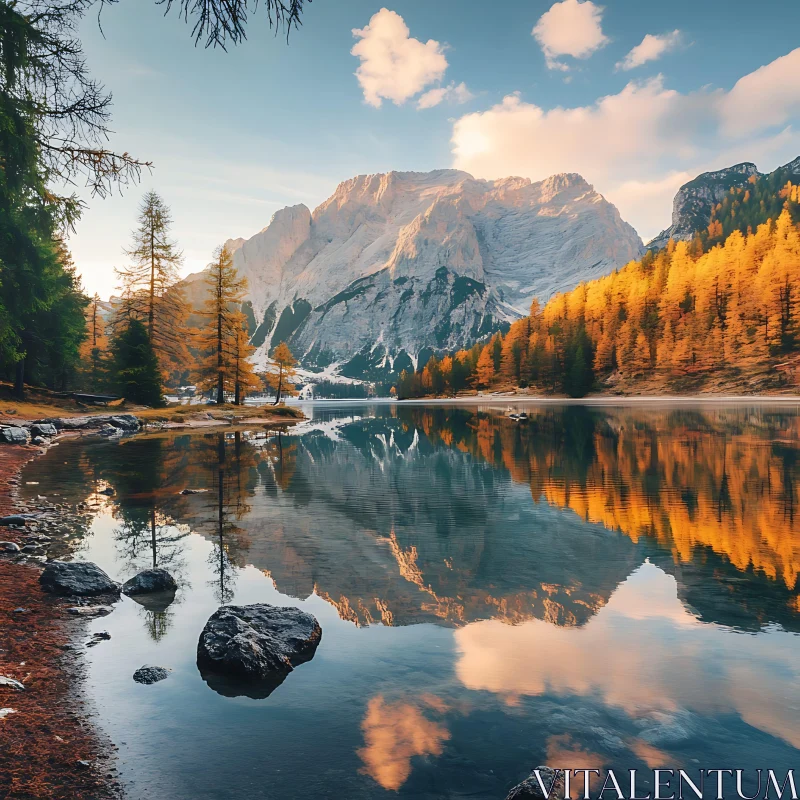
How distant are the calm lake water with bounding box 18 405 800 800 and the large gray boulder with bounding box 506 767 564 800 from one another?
23 cm

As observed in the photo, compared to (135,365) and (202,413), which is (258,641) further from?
(135,365)

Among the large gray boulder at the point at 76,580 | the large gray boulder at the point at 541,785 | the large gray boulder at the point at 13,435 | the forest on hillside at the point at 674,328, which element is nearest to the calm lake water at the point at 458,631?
the large gray boulder at the point at 541,785

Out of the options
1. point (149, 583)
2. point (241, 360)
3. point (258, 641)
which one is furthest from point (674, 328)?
point (258, 641)

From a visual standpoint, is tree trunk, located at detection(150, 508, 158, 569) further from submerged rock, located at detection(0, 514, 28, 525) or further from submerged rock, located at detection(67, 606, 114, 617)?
submerged rock, located at detection(0, 514, 28, 525)

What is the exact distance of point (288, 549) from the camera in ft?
40.1

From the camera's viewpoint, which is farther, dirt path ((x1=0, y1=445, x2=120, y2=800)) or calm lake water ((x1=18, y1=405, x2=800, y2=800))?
calm lake water ((x1=18, y1=405, x2=800, y2=800))

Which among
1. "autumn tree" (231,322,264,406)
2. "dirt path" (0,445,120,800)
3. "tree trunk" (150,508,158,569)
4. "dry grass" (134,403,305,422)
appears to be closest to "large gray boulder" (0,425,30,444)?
"dry grass" (134,403,305,422)

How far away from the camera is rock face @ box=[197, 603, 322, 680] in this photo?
6.58 meters

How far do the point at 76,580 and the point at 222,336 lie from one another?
5829 centimetres

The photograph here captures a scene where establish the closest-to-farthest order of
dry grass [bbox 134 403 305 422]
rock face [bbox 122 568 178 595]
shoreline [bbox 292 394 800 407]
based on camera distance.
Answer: rock face [bbox 122 568 178 595] → dry grass [bbox 134 403 305 422] → shoreline [bbox 292 394 800 407]

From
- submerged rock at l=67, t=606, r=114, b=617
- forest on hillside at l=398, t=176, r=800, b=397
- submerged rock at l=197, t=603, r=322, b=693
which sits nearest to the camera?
submerged rock at l=197, t=603, r=322, b=693

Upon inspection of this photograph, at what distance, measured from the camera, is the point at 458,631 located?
7930 millimetres

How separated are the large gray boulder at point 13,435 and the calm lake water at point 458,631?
42.4ft

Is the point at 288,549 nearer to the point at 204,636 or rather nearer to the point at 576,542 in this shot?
the point at 204,636
